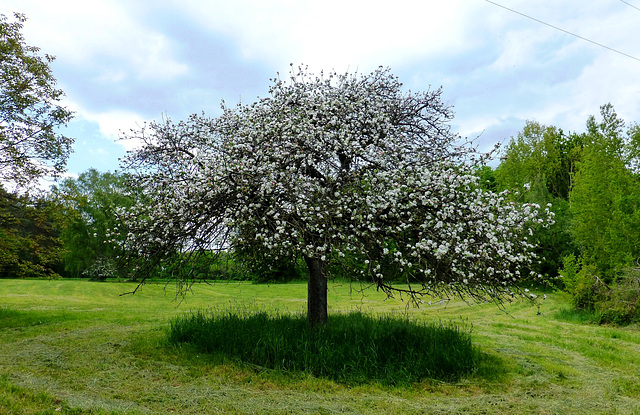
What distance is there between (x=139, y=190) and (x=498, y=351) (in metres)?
10.3

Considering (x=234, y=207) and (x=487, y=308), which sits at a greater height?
(x=234, y=207)

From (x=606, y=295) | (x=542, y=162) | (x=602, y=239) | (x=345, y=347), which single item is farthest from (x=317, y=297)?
(x=542, y=162)

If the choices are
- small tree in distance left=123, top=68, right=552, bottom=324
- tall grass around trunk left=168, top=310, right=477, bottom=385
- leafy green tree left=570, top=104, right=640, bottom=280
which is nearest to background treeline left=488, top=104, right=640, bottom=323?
leafy green tree left=570, top=104, right=640, bottom=280

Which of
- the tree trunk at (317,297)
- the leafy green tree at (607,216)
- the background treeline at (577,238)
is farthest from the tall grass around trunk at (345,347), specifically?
the leafy green tree at (607,216)

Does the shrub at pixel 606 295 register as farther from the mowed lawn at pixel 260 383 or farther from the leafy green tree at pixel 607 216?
the mowed lawn at pixel 260 383

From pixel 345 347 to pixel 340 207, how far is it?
292cm

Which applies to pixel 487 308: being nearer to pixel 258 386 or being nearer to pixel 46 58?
pixel 258 386

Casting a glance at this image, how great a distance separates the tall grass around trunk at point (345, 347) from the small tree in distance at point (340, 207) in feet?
3.35

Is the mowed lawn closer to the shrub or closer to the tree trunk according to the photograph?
the tree trunk

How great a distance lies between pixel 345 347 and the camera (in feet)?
26.6

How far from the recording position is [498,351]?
960 centimetres

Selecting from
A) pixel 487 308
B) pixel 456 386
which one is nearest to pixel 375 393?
pixel 456 386

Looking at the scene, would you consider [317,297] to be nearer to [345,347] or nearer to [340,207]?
[345,347]

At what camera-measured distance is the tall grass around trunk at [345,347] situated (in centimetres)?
754
